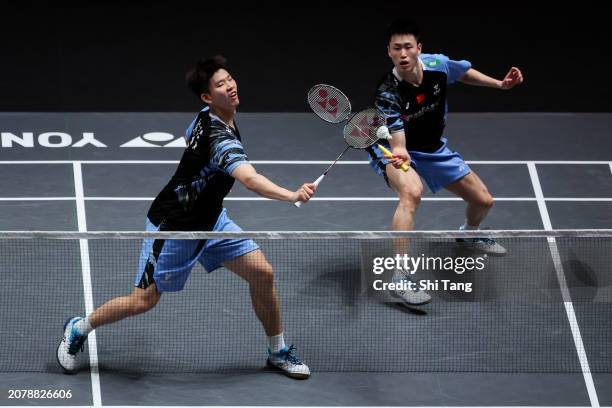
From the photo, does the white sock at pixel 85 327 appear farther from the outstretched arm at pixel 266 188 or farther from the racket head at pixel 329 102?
the racket head at pixel 329 102

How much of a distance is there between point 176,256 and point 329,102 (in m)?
1.50

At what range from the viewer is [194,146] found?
27.0 ft

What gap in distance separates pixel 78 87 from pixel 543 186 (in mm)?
4384

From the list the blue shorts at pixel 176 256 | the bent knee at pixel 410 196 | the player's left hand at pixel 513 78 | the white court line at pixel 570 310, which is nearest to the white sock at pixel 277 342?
the blue shorts at pixel 176 256

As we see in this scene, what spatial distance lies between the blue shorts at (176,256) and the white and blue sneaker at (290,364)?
69 cm

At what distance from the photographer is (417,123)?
31.6 ft

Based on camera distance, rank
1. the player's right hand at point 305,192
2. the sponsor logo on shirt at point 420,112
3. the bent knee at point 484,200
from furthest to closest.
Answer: the bent knee at point 484,200 < the sponsor logo on shirt at point 420,112 < the player's right hand at point 305,192

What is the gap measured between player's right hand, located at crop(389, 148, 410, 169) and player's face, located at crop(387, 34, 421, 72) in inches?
23.1

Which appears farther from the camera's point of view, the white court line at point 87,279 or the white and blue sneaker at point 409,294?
the white and blue sneaker at point 409,294

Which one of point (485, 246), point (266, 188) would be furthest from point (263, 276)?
point (485, 246)

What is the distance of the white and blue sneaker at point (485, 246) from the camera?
9.98 meters

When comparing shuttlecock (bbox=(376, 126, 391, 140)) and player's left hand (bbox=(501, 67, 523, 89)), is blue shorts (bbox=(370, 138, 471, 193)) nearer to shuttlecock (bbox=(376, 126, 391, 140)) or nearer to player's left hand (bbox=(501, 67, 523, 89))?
player's left hand (bbox=(501, 67, 523, 89))

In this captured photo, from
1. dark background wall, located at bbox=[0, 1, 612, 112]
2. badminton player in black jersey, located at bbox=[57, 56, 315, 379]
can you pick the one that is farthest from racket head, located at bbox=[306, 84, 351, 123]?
dark background wall, located at bbox=[0, 1, 612, 112]

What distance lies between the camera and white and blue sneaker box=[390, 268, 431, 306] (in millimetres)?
9172
